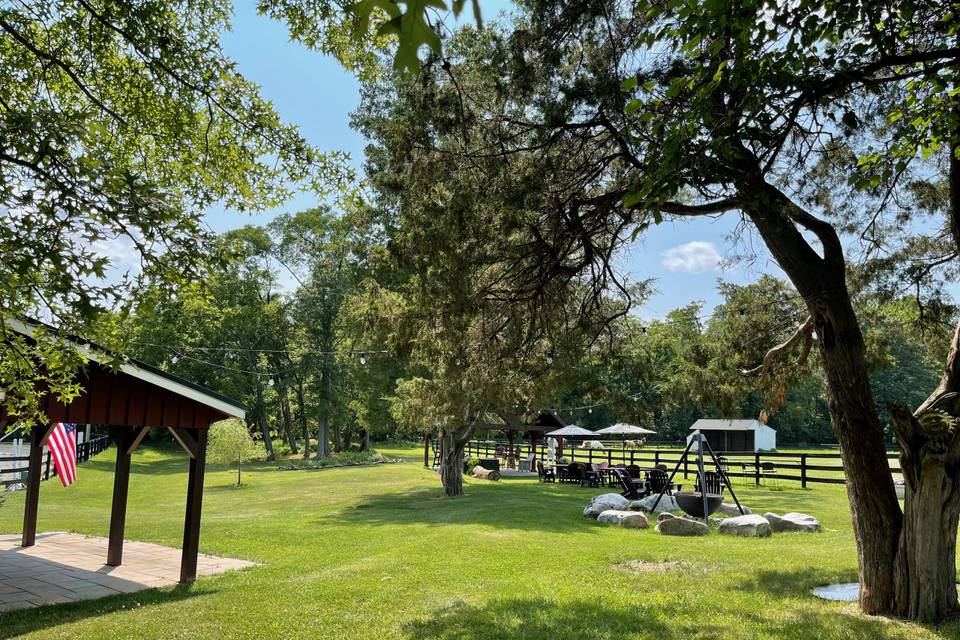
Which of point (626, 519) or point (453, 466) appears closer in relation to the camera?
point (626, 519)

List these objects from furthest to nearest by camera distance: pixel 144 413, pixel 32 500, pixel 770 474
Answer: pixel 770 474 < pixel 32 500 < pixel 144 413

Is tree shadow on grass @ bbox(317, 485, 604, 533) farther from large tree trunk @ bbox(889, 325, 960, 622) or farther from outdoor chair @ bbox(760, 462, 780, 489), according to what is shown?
large tree trunk @ bbox(889, 325, 960, 622)

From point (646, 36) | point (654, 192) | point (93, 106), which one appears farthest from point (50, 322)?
point (646, 36)

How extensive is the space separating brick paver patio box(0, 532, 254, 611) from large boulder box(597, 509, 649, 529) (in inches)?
283

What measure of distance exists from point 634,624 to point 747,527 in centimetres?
684

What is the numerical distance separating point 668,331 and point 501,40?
605cm

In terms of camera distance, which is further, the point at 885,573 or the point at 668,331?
the point at 668,331

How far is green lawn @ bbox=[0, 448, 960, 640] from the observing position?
597cm

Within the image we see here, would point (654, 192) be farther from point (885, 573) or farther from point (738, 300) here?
point (738, 300)

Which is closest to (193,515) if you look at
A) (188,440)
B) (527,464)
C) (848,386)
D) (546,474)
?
(188,440)

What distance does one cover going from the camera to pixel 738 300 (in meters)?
9.77

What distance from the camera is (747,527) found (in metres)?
11.8

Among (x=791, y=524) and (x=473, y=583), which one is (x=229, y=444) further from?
(x=791, y=524)

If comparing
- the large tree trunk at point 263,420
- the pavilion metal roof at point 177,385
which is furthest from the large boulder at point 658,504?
the large tree trunk at point 263,420
